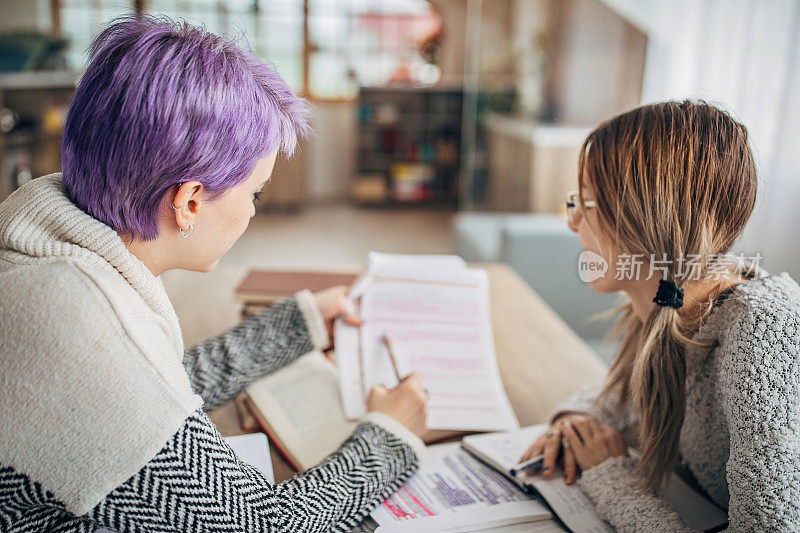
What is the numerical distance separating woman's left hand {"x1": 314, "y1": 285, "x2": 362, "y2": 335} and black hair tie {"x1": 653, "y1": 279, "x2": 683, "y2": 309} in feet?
1.63

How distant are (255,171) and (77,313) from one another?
0.73 feet

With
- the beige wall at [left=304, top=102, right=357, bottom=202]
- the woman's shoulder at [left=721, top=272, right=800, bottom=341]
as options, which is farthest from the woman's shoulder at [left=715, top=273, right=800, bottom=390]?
the beige wall at [left=304, top=102, right=357, bottom=202]

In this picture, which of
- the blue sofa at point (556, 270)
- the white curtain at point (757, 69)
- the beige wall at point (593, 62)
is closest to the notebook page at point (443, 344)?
the white curtain at point (757, 69)

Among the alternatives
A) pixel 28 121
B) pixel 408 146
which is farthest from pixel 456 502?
pixel 408 146

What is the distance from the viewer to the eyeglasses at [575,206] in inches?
32.2

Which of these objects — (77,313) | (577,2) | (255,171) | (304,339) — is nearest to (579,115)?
(577,2)

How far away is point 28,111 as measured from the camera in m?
4.48

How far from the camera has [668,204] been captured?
2.36ft

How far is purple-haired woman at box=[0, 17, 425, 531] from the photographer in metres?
0.55

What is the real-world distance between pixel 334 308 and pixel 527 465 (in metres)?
0.42

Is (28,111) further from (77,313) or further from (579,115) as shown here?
(77,313)

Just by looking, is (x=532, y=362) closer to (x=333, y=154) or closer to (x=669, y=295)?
(x=669, y=295)

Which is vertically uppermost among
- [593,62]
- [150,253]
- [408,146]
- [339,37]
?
[339,37]

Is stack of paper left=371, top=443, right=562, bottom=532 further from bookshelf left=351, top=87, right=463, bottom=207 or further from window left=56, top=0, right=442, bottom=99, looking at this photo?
window left=56, top=0, right=442, bottom=99
